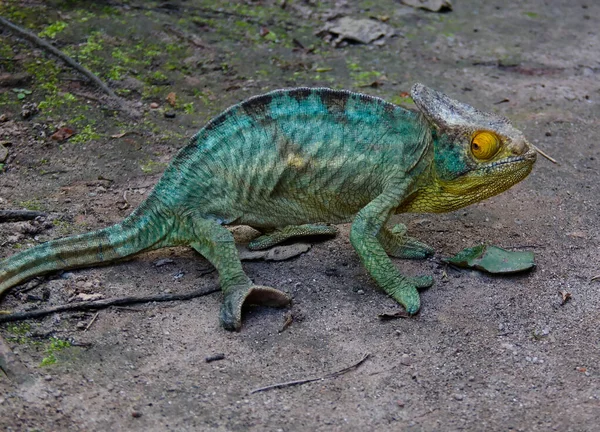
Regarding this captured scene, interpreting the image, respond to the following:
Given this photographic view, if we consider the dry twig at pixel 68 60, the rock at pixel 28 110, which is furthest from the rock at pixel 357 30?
the rock at pixel 28 110

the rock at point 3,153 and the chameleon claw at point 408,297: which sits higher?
the chameleon claw at point 408,297

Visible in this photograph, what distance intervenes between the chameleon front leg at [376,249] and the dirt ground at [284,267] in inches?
4.0

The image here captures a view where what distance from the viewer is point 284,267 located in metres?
4.51

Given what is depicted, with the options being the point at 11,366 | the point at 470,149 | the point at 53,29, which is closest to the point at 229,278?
the point at 11,366

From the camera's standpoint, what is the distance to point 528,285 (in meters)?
4.33

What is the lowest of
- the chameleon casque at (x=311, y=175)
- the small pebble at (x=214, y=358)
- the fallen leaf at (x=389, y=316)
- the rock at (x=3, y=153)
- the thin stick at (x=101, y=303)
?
the rock at (x=3, y=153)

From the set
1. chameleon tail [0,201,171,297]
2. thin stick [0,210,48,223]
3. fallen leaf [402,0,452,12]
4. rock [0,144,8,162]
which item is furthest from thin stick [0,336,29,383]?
fallen leaf [402,0,452,12]

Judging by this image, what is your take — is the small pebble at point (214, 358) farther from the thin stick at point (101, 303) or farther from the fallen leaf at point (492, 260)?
the fallen leaf at point (492, 260)

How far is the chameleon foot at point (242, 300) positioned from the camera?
3.92 meters

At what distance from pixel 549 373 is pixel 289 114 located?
6.61 feet

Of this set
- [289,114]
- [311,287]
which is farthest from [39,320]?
[289,114]

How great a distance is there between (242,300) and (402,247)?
1.18 metres

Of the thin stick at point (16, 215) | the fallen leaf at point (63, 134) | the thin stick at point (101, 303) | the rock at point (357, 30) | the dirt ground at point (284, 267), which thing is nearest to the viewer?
the dirt ground at point (284, 267)

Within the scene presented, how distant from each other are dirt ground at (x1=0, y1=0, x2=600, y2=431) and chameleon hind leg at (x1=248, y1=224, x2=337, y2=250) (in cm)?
13
